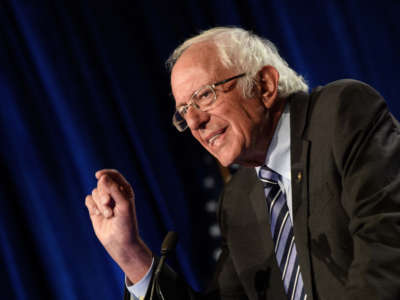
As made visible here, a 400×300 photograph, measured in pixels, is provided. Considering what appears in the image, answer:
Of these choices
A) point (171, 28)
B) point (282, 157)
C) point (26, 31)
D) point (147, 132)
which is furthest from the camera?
point (171, 28)

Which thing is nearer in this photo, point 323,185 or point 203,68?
point 323,185

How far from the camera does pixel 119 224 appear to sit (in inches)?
62.9

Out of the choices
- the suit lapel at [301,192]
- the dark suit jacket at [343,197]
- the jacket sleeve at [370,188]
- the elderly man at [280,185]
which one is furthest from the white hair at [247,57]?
the jacket sleeve at [370,188]

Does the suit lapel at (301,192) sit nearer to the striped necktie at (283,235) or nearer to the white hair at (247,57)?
the striped necktie at (283,235)

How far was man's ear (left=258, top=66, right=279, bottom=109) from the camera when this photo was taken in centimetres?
163

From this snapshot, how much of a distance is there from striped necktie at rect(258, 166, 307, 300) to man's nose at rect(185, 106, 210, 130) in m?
0.29

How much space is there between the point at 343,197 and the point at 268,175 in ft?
1.24

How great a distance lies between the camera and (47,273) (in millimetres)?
1872

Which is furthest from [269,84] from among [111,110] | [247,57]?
[111,110]

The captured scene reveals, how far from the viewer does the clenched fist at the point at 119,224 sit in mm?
1592

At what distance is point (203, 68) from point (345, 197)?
712 mm

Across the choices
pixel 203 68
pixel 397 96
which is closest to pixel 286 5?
pixel 397 96

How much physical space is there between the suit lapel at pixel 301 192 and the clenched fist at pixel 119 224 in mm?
616

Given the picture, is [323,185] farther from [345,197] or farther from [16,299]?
[16,299]
